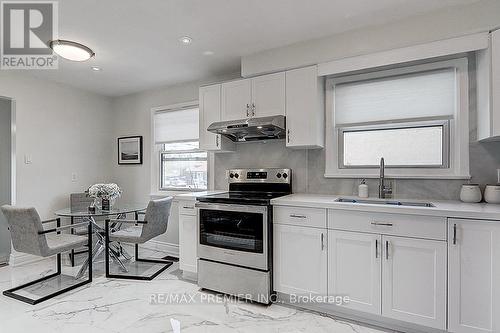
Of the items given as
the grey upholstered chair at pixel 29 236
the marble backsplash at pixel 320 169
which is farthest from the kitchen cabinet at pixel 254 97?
the grey upholstered chair at pixel 29 236

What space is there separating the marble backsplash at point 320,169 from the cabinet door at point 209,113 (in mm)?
363

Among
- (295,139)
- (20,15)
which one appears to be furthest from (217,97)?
(20,15)

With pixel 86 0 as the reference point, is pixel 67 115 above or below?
below

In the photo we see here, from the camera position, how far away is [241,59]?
10.2ft

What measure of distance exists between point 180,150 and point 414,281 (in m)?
3.24

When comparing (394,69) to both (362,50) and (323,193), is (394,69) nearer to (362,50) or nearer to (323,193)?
(362,50)

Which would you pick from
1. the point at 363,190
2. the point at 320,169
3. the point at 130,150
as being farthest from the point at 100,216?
the point at 363,190

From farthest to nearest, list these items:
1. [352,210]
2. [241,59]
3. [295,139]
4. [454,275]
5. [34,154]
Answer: [34,154], [241,59], [295,139], [352,210], [454,275]

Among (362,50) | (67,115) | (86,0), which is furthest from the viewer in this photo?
(67,115)

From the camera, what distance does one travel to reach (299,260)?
93.4 inches

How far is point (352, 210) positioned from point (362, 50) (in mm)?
1445

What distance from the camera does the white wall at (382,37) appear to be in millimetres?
2068

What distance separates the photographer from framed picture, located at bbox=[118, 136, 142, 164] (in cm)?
437

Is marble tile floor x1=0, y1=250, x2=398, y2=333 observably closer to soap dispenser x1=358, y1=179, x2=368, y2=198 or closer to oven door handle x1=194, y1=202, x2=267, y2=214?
oven door handle x1=194, y1=202, x2=267, y2=214
